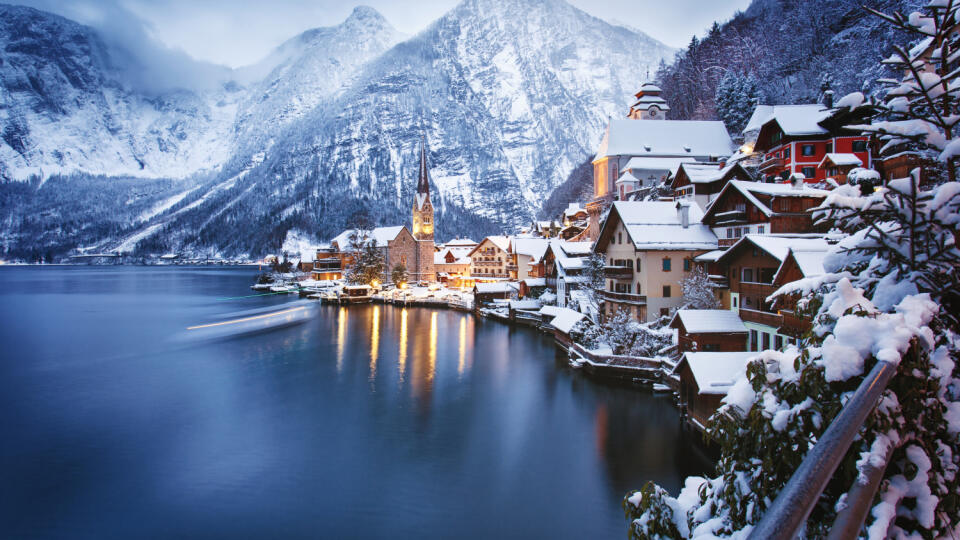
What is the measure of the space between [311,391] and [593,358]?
15739mm

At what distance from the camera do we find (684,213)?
2789 cm

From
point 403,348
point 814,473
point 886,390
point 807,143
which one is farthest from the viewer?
point 403,348

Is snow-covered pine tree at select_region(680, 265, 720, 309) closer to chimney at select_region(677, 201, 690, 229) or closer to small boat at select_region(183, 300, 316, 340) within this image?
chimney at select_region(677, 201, 690, 229)

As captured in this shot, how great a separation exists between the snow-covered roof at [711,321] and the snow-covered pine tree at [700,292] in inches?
87.6

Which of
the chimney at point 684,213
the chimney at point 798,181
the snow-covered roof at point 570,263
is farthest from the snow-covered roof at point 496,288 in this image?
the chimney at point 798,181

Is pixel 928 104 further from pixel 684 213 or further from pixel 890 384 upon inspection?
pixel 684 213

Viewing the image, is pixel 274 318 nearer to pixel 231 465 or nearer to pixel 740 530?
pixel 231 465

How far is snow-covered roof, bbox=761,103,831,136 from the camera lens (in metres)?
32.8

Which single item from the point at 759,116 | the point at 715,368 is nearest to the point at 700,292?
the point at 715,368

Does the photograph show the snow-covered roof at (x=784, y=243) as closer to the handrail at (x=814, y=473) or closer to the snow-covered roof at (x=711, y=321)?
the snow-covered roof at (x=711, y=321)

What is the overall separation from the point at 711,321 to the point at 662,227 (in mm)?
8673

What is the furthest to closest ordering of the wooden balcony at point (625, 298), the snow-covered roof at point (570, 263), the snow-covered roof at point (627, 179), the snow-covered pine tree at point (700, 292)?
the snow-covered roof at point (627, 179) → the snow-covered roof at point (570, 263) → the wooden balcony at point (625, 298) → the snow-covered pine tree at point (700, 292)

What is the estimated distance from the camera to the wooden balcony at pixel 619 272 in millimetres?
28250

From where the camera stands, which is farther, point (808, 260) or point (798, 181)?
point (798, 181)
